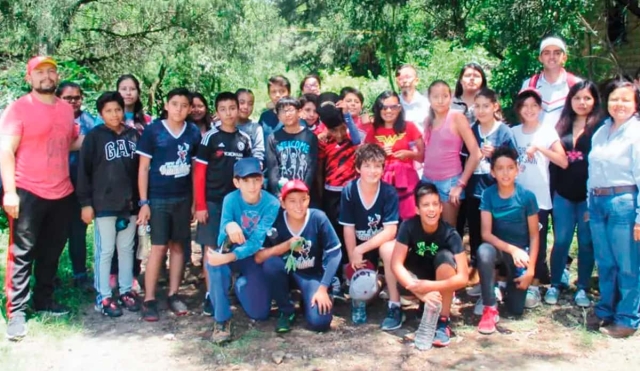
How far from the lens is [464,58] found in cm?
1302

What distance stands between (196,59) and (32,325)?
164 inches

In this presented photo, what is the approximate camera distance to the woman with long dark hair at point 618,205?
3.96m

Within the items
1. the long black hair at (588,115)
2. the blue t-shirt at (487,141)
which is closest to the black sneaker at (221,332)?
the blue t-shirt at (487,141)

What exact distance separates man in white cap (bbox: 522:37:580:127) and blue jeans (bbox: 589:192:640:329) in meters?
0.92

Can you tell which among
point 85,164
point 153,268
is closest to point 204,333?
point 153,268

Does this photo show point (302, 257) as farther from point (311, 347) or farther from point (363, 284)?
point (311, 347)

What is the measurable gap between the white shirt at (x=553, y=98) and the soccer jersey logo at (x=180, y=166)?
2738mm

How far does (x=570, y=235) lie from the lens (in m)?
4.61

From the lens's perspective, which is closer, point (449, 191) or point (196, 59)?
point (449, 191)

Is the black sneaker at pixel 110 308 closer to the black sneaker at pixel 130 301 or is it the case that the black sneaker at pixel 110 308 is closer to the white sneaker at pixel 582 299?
the black sneaker at pixel 130 301

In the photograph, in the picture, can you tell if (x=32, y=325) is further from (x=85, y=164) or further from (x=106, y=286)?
(x=85, y=164)

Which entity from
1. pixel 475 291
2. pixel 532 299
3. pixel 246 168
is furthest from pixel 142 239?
pixel 532 299

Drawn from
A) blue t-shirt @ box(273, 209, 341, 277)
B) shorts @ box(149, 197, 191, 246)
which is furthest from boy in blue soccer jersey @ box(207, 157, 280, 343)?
shorts @ box(149, 197, 191, 246)

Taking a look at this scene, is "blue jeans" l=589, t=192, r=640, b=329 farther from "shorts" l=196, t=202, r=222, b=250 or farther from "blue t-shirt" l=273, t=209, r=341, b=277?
"shorts" l=196, t=202, r=222, b=250
